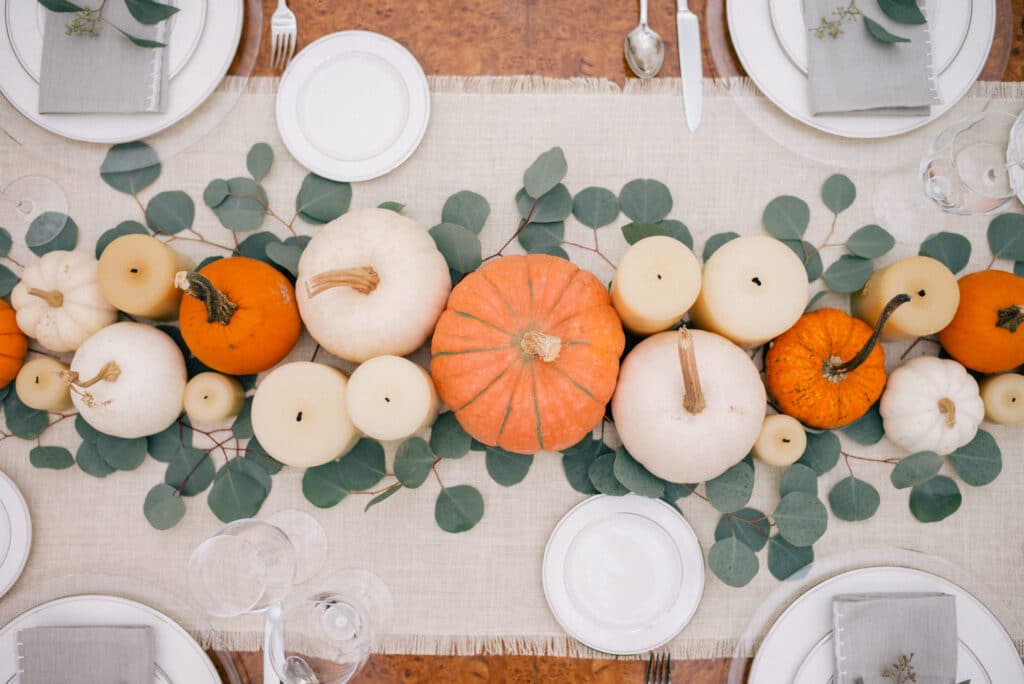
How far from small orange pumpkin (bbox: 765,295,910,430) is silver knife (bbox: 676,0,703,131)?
1.29 feet

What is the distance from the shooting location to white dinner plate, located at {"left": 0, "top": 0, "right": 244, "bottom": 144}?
38.5 inches

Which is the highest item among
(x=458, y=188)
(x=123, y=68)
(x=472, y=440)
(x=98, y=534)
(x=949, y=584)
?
(x=123, y=68)

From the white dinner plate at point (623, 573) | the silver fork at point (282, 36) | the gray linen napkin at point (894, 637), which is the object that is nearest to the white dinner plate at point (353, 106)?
the silver fork at point (282, 36)

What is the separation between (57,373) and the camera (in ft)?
2.98

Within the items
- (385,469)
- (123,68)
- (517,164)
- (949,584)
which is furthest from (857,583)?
(123,68)

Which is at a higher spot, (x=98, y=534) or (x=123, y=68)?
(x=123, y=68)

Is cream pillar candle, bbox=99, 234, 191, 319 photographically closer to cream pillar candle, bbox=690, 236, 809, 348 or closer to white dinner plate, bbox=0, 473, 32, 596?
white dinner plate, bbox=0, 473, 32, 596

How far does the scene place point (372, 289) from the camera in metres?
0.83

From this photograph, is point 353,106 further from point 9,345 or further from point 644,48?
point 9,345

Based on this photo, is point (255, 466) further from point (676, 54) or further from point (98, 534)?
point (676, 54)

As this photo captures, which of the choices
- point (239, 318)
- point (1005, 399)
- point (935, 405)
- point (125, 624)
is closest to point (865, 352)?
point (935, 405)

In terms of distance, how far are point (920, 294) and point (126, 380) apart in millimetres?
1126

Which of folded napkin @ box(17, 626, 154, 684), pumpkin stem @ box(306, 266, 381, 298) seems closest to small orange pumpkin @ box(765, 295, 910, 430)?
pumpkin stem @ box(306, 266, 381, 298)

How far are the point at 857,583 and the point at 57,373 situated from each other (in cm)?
122
